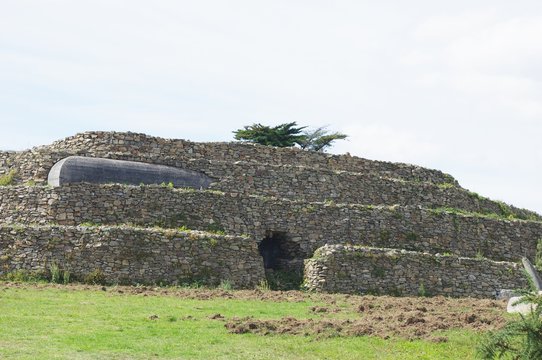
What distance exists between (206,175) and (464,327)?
17303 millimetres

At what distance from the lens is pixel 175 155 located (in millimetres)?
35719

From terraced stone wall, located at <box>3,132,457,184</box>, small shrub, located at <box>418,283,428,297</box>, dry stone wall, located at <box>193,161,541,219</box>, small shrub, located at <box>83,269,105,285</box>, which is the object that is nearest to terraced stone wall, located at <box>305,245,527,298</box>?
small shrub, located at <box>418,283,428,297</box>

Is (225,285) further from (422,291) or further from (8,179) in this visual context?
(8,179)

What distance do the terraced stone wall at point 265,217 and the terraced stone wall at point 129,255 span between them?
258 cm

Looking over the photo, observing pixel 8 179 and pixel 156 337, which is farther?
pixel 8 179

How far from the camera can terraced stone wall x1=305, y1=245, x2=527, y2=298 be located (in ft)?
95.8

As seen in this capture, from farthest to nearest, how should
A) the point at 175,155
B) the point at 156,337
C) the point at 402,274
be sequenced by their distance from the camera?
the point at 175,155 < the point at 402,274 < the point at 156,337

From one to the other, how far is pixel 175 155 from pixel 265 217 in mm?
6113

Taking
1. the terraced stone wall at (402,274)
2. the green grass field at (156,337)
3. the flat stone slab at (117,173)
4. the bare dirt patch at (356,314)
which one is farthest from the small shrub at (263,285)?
the flat stone slab at (117,173)

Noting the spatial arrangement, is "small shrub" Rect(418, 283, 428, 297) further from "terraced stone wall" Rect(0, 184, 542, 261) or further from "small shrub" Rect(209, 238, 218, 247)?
"small shrub" Rect(209, 238, 218, 247)

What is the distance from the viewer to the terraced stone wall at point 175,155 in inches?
1291

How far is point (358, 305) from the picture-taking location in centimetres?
2389

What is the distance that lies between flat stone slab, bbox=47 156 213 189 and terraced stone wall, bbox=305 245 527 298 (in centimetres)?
700

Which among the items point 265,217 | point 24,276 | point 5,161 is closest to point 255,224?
point 265,217
